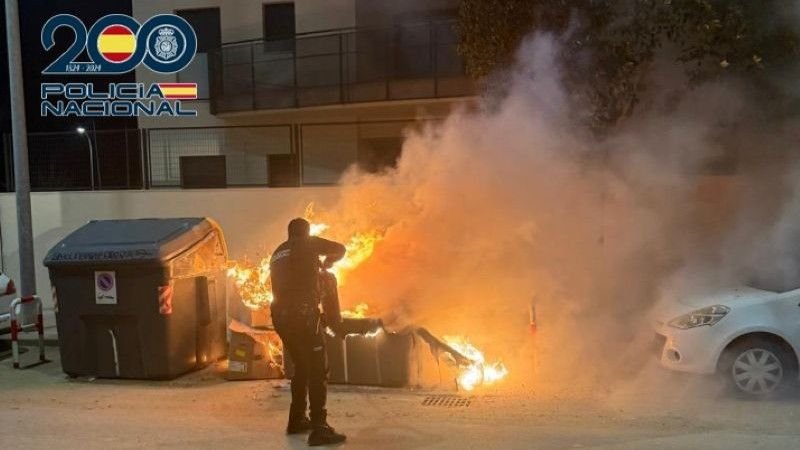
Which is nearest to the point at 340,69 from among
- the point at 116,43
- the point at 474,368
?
the point at 116,43

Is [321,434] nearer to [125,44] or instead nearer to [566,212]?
[566,212]

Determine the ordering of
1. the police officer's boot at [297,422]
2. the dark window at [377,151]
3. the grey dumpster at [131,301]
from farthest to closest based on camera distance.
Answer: the dark window at [377,151] → the grey dumpster at [131,301] → the police officer's boot at [297,422]

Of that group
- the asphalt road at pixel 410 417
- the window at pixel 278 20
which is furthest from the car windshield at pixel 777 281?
the window at pixel 278 20

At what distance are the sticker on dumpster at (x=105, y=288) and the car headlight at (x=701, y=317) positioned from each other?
507 centimetres

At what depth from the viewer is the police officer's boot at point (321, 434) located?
16.4 feet

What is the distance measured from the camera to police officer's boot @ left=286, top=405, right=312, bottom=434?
17.2ft

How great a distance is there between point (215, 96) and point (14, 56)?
5.11 metres

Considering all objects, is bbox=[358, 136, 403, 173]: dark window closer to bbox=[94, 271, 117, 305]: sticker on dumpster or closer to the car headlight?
bbox=[94, 271, 117, 305]: sticker on dumpster

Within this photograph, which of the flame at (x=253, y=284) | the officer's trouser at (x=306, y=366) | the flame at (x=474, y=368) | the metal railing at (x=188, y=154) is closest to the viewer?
the officer's trouser at (x=306, y=366)

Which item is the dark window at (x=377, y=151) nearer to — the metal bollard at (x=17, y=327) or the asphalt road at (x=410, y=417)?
the metal bollard at (x=17, y=327)

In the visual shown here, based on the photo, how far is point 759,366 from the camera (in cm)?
591

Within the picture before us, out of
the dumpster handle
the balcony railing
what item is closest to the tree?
the balcony railing

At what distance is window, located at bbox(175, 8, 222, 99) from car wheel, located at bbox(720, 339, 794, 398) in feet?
37.8

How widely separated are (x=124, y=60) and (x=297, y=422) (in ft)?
36.7
